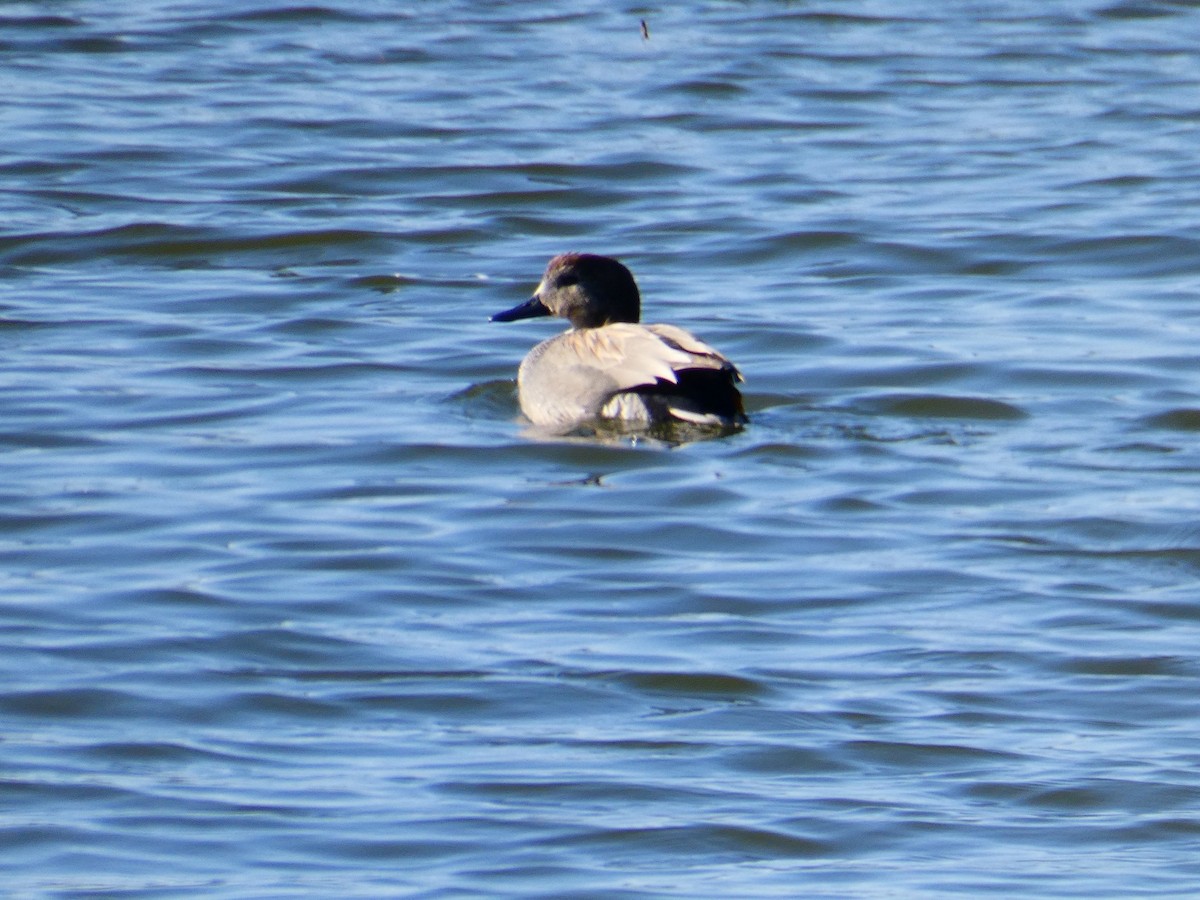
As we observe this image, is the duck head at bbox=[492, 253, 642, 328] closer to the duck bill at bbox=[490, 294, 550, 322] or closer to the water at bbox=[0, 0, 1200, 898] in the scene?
the duck bill at bbox=[490, 294, 550, 322]

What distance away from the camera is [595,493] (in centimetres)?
866

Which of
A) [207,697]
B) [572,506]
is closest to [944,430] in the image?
[572,506]

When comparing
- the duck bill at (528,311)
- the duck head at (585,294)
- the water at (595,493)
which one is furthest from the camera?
the duck bill at (528,311)

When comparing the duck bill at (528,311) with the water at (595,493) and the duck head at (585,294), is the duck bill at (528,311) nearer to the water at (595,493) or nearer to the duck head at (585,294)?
the duck head at (585,294)

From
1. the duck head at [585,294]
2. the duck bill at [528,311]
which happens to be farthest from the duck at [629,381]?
the duck bill at [528,311]

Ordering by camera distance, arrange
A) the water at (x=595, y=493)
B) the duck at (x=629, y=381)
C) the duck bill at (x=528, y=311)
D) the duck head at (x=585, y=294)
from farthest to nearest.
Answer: the duck bill at (x=528, y=311) < the duck head at (x=585, y=294) < the duck at (x=629, y=381) < the water at (x=595, y=493)

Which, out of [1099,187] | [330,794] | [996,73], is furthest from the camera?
[996,73]

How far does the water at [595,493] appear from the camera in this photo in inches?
217

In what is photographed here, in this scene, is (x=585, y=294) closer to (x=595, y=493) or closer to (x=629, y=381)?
(x=629, y=381)

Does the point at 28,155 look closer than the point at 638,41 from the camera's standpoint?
Yes

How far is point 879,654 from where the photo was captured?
6.64 meters

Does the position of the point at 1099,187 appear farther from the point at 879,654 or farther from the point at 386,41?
the point at 879,654

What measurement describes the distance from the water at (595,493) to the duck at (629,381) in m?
0.15

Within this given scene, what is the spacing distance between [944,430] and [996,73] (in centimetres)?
829
